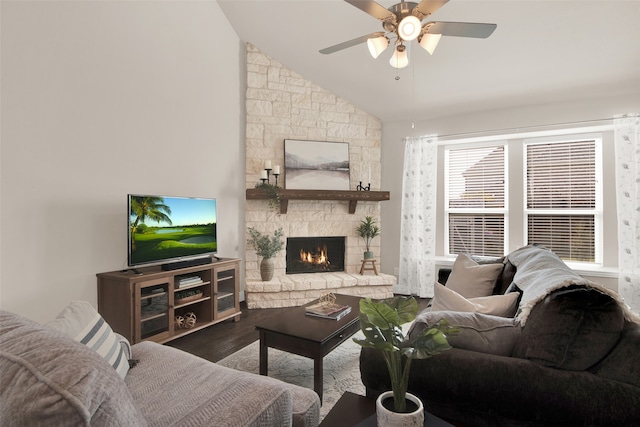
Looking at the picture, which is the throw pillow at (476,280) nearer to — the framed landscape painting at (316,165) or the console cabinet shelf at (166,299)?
the console cabinet shelf at (166,299)

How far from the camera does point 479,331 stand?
1.37 metres

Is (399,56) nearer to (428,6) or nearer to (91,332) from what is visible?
(428,6)

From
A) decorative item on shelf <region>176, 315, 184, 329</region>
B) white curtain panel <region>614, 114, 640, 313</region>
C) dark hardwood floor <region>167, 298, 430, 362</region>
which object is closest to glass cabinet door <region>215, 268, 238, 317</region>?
dark hardwood floor <region>167, 298, 430, 362</region>

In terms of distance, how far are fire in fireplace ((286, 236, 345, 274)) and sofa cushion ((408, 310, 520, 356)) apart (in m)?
3.41

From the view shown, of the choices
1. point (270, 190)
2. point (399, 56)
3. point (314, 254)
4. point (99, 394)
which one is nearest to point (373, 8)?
point (399, 56)

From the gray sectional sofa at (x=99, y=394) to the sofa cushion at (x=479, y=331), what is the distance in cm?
62

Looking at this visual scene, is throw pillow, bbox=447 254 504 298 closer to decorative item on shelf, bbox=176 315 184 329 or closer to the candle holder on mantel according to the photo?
the candle holder on mantel

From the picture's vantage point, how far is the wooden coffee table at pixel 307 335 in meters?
2.05

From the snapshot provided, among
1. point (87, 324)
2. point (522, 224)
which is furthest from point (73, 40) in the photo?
point (522, 224)

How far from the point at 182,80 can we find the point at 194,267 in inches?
78.7

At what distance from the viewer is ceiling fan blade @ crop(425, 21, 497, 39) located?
215 centimetres

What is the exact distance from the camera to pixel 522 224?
4363 mm

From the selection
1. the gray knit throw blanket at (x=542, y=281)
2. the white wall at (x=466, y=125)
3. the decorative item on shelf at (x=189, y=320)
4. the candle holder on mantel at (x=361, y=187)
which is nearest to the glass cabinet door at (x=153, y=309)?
the decorative item on shelf at (x=189, y=320)

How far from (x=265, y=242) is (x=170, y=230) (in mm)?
1360
